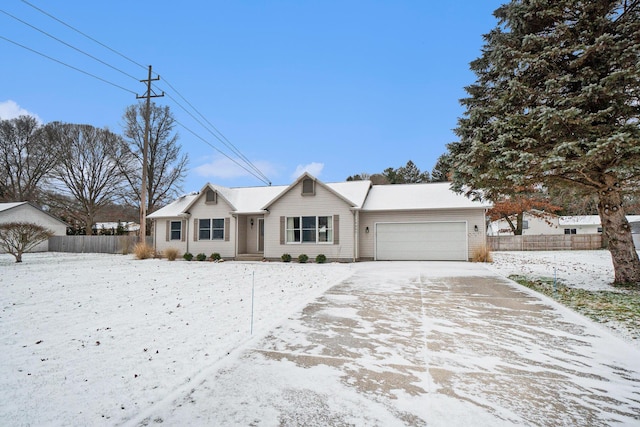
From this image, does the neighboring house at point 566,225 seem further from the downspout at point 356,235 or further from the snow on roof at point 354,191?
the downspout at point 356,235

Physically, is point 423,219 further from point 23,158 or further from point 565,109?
point 23,158

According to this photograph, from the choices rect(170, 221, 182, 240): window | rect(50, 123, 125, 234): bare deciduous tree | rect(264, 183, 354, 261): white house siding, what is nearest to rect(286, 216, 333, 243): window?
rect(264, 183, 354, 261): white house siding

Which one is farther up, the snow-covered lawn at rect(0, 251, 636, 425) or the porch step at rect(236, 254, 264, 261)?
the porch step at rect(236, 254, 264, 261)

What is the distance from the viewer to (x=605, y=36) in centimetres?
770

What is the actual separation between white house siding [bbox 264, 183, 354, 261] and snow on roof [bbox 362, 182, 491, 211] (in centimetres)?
140

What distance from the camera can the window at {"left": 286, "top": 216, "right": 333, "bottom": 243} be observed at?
1725 cm

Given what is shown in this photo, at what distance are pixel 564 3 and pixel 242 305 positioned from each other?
34.4ft

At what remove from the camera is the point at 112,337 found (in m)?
4.73

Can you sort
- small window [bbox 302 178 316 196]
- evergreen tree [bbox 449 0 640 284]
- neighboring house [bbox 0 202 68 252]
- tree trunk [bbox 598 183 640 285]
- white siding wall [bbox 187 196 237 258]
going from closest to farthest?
evergreen tree [bbox 449 0 640 284] < tree trunk [bbox 598 183 640 285] < small window [bbox 302 178 316 196] < white siding wall [bbox 187 196 237 258] < neighboring house [bbox 0 202 68 252]

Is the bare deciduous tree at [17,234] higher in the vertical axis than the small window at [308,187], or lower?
lower

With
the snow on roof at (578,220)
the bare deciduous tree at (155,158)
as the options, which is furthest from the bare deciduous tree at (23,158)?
the snow on roof at (578,220)

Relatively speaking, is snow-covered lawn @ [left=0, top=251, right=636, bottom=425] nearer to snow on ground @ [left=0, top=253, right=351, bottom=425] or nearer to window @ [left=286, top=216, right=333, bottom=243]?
snow on ground @ [left=0, top=253, right=351, bottom=425]

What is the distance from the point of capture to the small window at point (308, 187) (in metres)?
17.3

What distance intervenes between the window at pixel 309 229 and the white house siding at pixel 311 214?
0.74 ft
